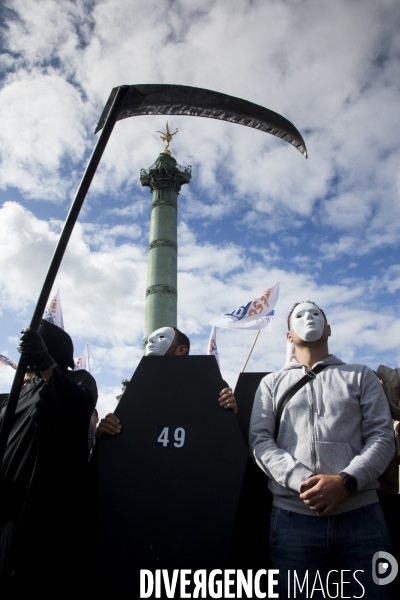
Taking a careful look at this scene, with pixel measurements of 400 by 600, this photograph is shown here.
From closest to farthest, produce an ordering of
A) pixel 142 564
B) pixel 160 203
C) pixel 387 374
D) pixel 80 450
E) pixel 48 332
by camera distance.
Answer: pixel 142 564
pixel 80 450
pixel 387 374
pixel 48 332
pixel 160 203

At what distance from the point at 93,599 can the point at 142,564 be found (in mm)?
328

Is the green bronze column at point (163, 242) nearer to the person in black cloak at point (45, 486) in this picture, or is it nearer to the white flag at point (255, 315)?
the white flag at point (255, 315)

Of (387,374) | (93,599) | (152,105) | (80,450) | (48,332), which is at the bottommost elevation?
(93,599)

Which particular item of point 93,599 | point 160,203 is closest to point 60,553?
point 93,599

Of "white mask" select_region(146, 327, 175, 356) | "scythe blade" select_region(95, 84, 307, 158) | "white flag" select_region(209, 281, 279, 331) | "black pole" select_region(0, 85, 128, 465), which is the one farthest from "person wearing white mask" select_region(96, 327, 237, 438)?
"white flag" select_region(209, 281, 279, 331)

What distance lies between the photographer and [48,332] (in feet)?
8.71

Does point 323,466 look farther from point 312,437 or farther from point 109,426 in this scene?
point 109,426

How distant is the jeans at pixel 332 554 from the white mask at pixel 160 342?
1192 millimetres

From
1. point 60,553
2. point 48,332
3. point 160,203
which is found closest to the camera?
point 60,553

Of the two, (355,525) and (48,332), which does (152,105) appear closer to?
(48,332)

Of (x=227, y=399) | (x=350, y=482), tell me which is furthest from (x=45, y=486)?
(x=350, y=482)

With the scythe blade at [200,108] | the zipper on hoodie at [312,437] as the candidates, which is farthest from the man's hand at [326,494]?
the scythe blade at [200,108]

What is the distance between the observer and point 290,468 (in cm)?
186

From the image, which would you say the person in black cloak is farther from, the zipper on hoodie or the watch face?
the watch face
